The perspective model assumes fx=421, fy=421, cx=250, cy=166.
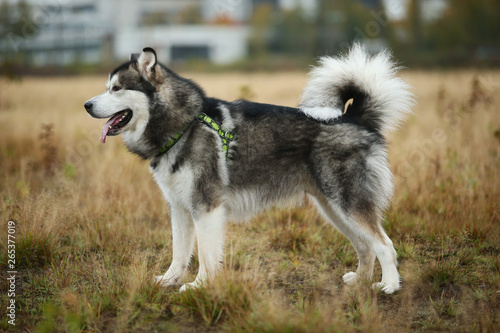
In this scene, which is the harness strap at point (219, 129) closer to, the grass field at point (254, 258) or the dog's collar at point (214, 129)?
the dog's collar at point (214, 129)

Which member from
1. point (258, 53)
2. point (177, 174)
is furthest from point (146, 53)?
point (258, 53)

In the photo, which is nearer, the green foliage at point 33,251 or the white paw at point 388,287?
the white paw at point 388,287

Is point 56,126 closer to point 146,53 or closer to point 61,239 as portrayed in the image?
point 61,239

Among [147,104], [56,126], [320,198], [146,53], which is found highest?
[146,53]

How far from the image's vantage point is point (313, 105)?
391 cm

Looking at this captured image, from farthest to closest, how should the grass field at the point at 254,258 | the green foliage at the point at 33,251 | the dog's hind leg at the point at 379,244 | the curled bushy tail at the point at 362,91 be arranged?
the green foliage at the point at 33,251
the curled bushy tail at the point at 362,91
the dog's hind leg at the point at 379,244
the grass field at the point at 254,258

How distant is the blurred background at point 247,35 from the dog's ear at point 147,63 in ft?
14.1

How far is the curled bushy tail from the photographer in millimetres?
3832

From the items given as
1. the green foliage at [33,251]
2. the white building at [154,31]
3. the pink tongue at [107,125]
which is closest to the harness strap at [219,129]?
the pink tongue at [107,125]

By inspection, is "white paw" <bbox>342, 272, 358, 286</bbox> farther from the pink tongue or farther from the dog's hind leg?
the pink tongue

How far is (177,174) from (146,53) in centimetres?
105

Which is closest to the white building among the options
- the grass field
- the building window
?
the building window

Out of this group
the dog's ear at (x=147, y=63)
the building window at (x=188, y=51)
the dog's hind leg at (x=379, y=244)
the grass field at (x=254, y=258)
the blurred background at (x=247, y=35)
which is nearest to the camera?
the grass field at (x=254, y=258)

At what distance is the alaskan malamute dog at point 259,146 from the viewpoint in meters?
3.60
